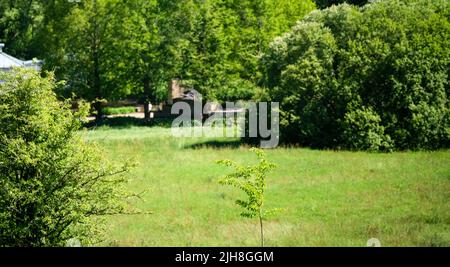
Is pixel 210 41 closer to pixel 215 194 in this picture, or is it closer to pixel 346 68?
pixel 346 68

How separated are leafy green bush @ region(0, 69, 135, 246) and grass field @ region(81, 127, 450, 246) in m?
1.29

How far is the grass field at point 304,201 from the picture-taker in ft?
49.0

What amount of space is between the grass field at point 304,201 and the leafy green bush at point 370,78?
2403mm

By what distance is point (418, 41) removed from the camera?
29969 millimetres

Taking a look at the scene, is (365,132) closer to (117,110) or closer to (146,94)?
(146,94)

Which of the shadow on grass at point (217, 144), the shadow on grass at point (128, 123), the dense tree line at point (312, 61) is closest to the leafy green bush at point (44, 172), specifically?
the dense tree line at point (312, 61)

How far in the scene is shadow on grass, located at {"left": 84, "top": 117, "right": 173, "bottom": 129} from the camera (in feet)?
149

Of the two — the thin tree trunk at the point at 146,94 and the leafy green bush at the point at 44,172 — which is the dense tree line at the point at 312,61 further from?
the leafy green bush at the point at 44,172

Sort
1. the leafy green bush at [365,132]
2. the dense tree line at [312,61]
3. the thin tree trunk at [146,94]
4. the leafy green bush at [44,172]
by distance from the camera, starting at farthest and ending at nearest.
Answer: the thin tree trunk at [146,94] < the dense tree line at [312,61] < the leafy green bush at [365,132] < the leafy green bush at [44,172]

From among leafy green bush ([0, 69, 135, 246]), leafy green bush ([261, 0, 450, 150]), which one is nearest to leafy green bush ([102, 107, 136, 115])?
leafy green bush ([261, 0, 450, 150])

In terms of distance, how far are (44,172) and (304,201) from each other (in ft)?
33.3

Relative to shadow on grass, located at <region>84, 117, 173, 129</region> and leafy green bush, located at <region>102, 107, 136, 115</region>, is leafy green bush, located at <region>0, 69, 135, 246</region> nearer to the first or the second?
shadow on grass, located at <region>84, 117, 173, 129</region>
